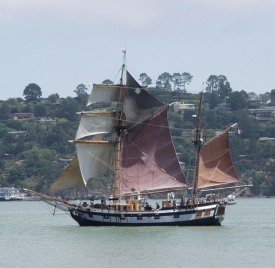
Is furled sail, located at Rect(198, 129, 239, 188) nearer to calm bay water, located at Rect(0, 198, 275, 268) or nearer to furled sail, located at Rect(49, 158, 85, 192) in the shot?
calm bay water, located at Rect(0, 198, 275, 268)

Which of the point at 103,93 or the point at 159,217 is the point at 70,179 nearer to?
the point at 103,93

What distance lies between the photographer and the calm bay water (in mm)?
71875

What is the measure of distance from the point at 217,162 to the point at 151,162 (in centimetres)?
484

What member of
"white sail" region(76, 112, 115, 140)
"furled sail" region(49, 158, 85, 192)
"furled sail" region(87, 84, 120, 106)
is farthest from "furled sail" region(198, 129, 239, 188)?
"furled sail" region(49, 158, 85, 192)

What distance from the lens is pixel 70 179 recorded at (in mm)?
98875

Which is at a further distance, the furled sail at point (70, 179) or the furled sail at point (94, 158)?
the furled sail at point (94, 158)

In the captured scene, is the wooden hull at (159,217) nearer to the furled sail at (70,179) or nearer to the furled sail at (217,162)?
the furled sail at (217,162)

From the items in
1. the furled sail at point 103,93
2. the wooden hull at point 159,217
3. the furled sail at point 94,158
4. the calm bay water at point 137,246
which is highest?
the furled sail at point 103,93

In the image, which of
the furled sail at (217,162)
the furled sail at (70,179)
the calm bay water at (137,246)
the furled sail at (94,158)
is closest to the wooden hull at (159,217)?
the calm bay water at (137,246)

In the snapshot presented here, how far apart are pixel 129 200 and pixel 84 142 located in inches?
215

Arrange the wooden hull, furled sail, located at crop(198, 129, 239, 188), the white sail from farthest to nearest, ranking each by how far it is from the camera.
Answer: the white sail
furled sail, located at crop(198, 129, 239, 188)
the wooden hull

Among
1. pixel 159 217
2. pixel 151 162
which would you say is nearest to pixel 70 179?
pixel 151 162

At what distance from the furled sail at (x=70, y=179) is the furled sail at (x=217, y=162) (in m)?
8.82

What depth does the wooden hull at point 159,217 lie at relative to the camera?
314 ft
